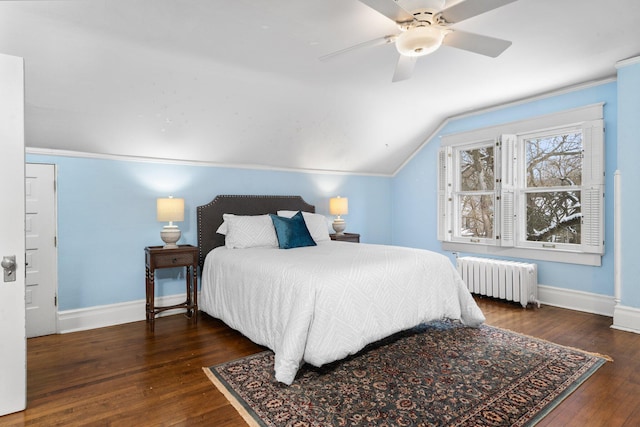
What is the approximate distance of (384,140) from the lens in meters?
5.04

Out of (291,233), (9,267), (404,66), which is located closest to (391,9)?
(404,66)

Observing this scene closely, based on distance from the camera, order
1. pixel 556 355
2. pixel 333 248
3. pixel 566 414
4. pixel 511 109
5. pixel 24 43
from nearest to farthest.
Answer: pixel 566 414
pixel 24 43
pixel 556 355
pixel 333 248
pixel 511 109

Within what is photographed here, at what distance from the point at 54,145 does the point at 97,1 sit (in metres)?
1.60

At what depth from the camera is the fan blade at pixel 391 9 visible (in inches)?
72.3

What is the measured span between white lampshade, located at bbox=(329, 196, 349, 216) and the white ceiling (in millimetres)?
814

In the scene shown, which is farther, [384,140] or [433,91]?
[384,140]

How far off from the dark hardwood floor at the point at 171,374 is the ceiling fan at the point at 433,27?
86.8 inches

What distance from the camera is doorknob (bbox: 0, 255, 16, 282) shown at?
1943 mm

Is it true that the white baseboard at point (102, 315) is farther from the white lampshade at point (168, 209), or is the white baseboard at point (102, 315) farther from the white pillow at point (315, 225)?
the white pillow at point (315, 225)

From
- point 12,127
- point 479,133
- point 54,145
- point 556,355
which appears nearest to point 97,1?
point 12,127

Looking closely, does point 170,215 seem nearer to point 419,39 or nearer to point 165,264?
point 165,264

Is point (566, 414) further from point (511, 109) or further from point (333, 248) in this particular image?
point (511, 109)

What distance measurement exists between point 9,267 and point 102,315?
65.6 inches

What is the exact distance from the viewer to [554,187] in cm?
411
